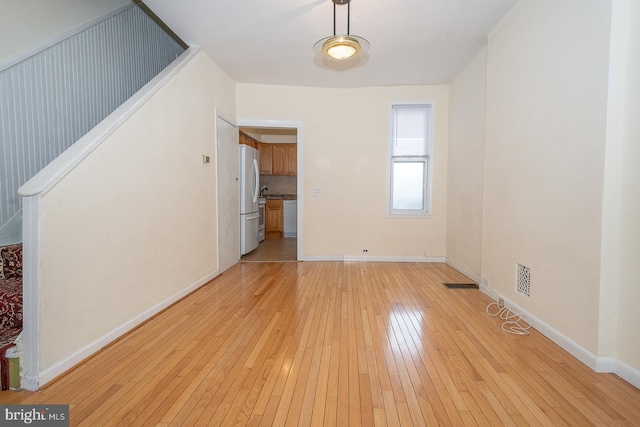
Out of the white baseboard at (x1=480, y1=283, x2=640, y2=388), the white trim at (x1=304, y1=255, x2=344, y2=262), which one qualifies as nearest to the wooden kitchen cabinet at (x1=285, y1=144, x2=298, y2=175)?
the white trim at (x1=304, y1=255, x2=344, y2=262)

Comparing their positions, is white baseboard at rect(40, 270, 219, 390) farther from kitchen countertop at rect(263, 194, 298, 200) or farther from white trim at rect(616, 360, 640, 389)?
kitchen countertop at rect(263, 194, 298, 200)

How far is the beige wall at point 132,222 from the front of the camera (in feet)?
5.38

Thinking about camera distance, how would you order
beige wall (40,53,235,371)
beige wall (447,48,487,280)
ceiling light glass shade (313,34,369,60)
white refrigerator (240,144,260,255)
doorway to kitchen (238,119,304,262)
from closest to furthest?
beige wall (40,53,235,371)
ceiling light glass shade (313,34,369,60)
beige wall (447,48,487,280)
white refrigerator (240,144,260,255)
doorway to kitchen (238,119,304,262)

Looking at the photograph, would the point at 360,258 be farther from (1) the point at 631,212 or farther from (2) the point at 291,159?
(2) the point at 291,159

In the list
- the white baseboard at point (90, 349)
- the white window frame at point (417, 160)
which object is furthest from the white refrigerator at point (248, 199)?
the white window frame at point (417, 160)

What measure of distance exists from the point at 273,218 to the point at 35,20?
5100 millimetres

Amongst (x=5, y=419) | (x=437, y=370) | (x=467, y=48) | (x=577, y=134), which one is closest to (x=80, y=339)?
(x=5, y=419)

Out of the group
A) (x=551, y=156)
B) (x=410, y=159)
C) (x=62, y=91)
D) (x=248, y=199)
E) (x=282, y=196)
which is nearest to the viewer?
(x=551, y=156)

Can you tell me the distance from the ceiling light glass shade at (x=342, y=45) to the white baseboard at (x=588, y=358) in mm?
2654

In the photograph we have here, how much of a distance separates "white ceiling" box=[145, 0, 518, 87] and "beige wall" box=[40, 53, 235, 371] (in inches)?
17.9

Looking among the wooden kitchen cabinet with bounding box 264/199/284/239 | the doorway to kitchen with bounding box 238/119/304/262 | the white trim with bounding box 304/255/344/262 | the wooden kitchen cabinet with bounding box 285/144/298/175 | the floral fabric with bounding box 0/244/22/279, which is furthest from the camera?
the wooden kitchen cabinet with bounding box 285/144/298/175

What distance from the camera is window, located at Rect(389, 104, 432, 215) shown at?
4559 millimetres

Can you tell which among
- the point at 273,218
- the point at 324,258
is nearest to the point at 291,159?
the point at 273,218

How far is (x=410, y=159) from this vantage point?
458 centimetres
